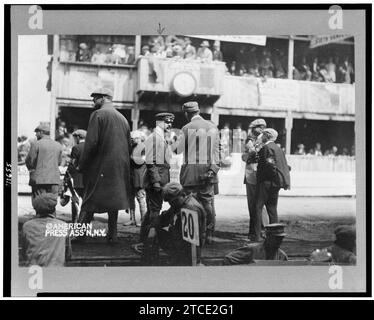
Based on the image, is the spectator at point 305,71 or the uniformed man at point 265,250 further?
the spectator at point 305,71

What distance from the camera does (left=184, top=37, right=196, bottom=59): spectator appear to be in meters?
7.23

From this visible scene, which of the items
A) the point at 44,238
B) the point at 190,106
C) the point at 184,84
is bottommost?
the point at 44,238

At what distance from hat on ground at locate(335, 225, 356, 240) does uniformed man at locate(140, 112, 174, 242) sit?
6.33 feet

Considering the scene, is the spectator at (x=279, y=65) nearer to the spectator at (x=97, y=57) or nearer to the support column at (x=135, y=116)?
the support column at (x=135, y=116)

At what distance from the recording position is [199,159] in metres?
7.21

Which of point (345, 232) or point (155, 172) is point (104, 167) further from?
point (345, 232)

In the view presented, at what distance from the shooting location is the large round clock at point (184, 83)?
725 centimetres

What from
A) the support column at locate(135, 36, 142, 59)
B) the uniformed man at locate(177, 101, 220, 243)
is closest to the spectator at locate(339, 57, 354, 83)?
the uniformed man at locate(177, 101, 220, 243)

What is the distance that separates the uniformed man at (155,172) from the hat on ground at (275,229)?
3.88 ft

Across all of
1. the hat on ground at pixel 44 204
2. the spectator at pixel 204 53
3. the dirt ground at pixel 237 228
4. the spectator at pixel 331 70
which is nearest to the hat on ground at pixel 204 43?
the spectator at pixel 204 53

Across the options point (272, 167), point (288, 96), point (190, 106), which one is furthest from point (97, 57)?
point (272, 167)

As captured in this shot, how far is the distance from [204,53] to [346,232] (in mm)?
2466
